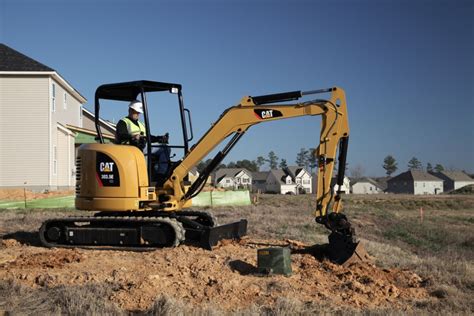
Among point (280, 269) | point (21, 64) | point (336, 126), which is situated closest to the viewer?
point (280, 269)

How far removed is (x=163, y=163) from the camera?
1026 centimetres

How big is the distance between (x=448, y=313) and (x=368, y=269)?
2.04 metres

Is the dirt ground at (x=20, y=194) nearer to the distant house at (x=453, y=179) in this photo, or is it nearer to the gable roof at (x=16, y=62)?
the gable roof at (x=16, y=62)

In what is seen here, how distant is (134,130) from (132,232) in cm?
Answer: 194

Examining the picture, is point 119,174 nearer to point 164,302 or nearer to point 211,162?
point 211,162

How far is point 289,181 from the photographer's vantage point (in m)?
104

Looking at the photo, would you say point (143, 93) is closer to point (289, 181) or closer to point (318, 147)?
point (318, 147)

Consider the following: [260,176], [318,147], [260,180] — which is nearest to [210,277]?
[318,147]

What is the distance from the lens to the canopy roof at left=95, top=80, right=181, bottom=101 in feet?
32.7

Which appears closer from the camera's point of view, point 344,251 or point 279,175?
point 344,251

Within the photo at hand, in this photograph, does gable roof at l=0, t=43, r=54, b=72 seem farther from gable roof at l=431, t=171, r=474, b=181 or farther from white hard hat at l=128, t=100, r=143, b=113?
gable roof at l=431, t=171, r=474, b=181

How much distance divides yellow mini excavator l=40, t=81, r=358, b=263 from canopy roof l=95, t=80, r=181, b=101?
20mm

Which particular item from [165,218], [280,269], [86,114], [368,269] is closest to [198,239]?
[165,218]

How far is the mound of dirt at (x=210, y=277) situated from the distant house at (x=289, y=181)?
8994cm
